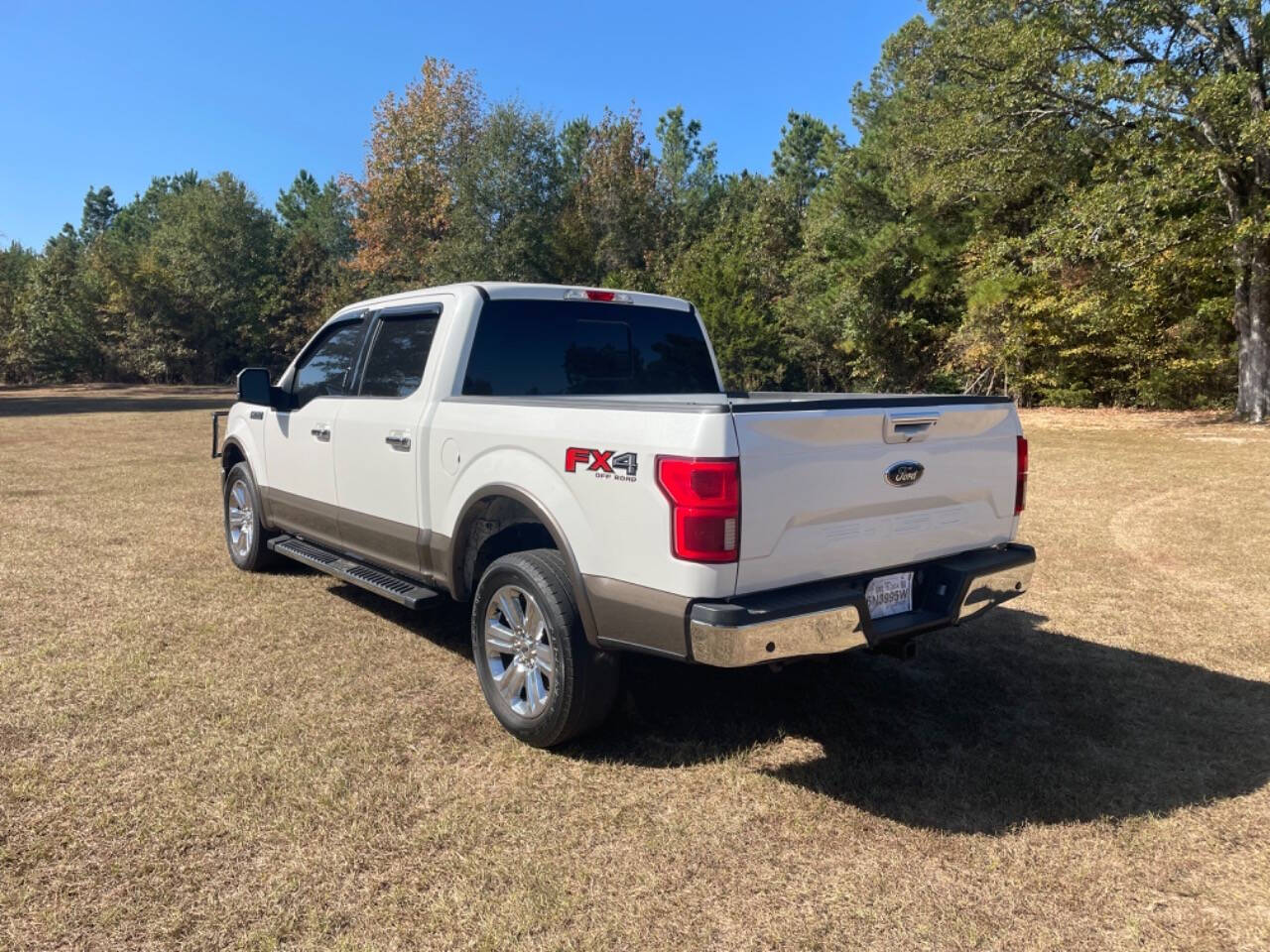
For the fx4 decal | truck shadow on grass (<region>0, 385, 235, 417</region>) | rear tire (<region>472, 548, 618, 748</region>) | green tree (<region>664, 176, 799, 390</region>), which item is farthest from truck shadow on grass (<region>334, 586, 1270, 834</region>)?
truck shadow on grass (<region>0, 385, 235, 417</region>)

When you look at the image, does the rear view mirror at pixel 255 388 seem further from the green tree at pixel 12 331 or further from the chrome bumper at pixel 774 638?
the green tree at pixel 12 331

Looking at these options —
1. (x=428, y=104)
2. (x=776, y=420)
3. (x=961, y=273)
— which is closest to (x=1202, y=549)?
(x=776, y=420)

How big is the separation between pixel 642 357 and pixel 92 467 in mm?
10851

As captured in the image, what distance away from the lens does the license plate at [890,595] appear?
3.45 metres

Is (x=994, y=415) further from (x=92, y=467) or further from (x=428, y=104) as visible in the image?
(x=428, y=104)

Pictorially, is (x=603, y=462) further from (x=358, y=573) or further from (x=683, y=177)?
(x=683, y=177)

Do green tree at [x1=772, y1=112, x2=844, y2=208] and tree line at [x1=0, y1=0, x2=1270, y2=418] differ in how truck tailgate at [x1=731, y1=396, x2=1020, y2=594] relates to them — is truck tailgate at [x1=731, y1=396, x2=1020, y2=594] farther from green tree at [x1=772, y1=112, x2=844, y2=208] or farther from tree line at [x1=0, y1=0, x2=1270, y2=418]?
green tree at [x1=772, y1=112, x2=844, y2=208]

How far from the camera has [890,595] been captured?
353 cm

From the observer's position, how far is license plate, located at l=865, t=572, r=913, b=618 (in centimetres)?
345

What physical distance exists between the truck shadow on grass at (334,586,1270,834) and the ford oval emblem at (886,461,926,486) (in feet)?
3.37

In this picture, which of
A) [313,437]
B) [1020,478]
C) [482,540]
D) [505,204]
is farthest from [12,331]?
[1020,478]

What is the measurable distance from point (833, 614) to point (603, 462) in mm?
1011

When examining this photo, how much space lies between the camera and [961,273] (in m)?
25.7

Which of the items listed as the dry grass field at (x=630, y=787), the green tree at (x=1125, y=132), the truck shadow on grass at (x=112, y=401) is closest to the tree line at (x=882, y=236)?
the green tree at (x=1125, y=132)
